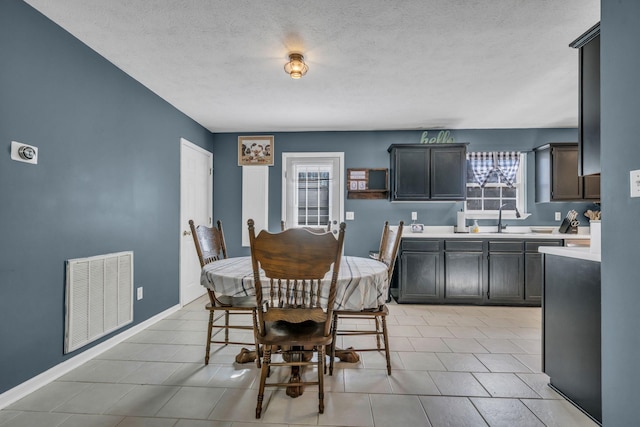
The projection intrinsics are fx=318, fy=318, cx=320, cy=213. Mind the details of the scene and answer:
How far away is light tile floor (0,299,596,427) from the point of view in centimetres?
171

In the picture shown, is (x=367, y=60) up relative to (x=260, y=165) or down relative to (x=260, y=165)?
up

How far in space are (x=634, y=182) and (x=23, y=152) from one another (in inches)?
122

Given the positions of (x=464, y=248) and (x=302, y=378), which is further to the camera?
(x=464, y=248)

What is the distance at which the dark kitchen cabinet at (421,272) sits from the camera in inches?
159

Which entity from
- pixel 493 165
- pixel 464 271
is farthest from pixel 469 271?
pixel 493 165

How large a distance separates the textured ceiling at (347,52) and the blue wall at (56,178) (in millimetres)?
222

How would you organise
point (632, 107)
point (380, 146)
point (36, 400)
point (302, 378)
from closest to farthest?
point (632, 107)
point (36, 400)
point (302, 378)
point (380, 146)

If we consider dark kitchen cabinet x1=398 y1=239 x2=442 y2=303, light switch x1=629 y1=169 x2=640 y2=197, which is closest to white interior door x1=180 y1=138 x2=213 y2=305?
dark kitchen cabinet x1=398 y1=239 x2=442 y2=303

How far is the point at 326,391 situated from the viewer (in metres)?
1.97

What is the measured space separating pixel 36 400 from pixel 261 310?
1465 mm

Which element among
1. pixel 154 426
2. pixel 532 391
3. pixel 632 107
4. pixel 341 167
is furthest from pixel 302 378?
pixel 341 167

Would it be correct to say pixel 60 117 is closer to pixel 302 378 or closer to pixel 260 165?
pixel 302 378

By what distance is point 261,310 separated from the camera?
1740mm

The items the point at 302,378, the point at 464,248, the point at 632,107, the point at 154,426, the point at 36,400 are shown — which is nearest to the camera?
the point at 632,107
